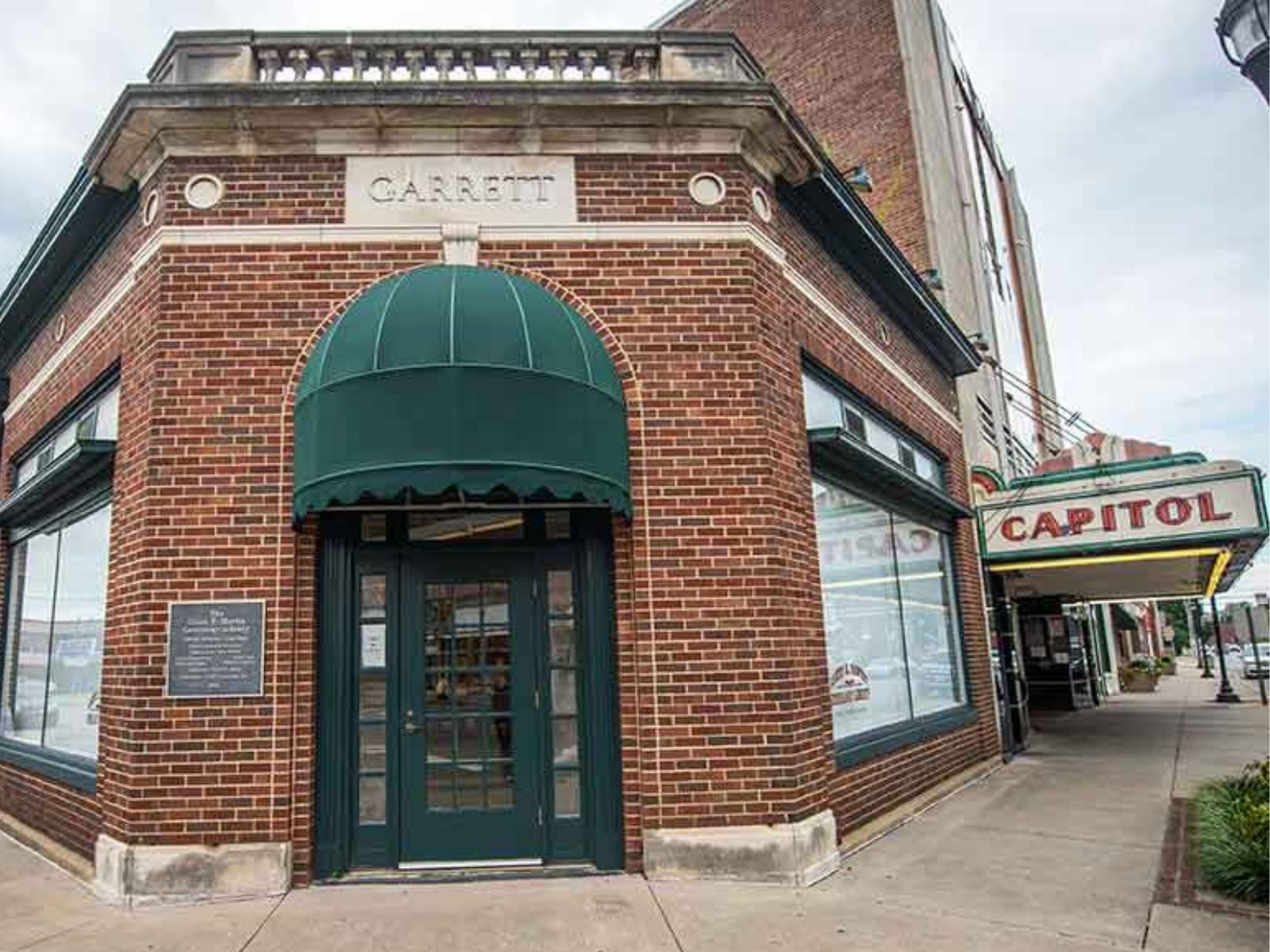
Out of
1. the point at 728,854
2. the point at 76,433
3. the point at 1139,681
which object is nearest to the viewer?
the point at 728,854

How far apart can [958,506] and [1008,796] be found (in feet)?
11.2

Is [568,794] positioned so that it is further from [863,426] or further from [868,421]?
[868,421]

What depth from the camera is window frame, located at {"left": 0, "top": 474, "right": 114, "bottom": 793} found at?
7062mm

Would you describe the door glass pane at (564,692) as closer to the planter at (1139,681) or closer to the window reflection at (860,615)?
the window reflection at (860,615)

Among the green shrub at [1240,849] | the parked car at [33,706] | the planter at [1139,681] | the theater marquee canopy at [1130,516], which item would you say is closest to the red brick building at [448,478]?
the parked car at [33,706]

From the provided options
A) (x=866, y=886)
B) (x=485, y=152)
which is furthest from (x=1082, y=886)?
(x=485, y=152)

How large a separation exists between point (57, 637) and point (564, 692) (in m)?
5.29

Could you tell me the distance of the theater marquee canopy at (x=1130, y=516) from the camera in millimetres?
10078

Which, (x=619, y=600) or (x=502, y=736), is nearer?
(x=502, y=736)

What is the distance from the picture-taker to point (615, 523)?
6.66 meters

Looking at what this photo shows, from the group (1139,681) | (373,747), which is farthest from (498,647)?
(1139,681)

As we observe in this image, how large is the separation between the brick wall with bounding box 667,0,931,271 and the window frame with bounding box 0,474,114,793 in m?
12.3

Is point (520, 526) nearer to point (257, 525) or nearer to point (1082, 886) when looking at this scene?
point (257, 525)

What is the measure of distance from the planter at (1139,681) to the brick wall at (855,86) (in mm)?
19330
